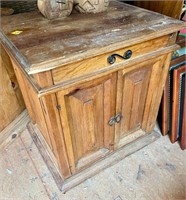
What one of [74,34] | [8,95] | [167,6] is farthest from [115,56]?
[8,95]

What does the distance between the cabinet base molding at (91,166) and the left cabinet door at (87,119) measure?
0.18ft

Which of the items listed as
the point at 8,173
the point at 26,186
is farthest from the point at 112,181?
the point at 8,173

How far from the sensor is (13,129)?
4.64 feet

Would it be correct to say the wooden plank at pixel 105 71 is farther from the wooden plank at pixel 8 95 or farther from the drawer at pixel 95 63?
the wooden plank at pixel 8 95

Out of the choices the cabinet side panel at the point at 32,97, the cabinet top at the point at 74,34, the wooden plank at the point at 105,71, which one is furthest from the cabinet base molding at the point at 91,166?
the cabinet top at the point at 74,34

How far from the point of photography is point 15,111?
55.9 inches

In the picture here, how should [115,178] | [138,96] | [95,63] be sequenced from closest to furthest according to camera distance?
[95,63] < [138,96] < [115,178]

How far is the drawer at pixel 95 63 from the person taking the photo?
0.72 m

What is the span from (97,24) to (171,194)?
98cm

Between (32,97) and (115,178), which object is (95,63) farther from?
(115,178)

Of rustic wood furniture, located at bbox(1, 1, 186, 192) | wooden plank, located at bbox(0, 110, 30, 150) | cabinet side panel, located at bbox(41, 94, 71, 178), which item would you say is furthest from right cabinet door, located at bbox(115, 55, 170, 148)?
wooden plank, located at bbox(0, 110, 30, 150)

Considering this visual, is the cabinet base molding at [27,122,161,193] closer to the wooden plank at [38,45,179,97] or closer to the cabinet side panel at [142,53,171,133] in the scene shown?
the cabinet side panel at [142,53,171,133]

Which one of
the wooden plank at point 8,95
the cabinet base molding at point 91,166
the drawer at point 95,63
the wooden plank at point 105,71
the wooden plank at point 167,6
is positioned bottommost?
the cabinet base molding at point 91,166

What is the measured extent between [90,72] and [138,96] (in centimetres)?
39
